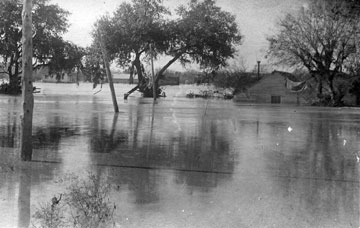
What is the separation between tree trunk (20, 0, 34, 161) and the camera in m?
6.37

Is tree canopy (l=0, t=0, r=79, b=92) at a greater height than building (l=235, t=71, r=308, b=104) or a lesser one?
greater

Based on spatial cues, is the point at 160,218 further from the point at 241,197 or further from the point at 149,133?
the point at 149,133

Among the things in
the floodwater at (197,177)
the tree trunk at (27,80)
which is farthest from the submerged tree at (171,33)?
the tree trunk at (27,80)

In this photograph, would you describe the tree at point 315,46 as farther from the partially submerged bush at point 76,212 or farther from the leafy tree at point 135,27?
the partially submerged bush at point 76,212

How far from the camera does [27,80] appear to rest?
21.0ft

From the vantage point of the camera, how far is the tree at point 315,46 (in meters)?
32.9

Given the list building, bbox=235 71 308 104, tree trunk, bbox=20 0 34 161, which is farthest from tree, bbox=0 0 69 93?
tree trunk, bbox=20 0 34 161

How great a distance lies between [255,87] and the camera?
42875 millimetres

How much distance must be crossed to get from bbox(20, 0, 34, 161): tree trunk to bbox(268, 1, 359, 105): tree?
27788 mm

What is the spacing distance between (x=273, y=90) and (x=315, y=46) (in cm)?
866

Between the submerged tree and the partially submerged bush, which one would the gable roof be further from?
the partially submerged bush

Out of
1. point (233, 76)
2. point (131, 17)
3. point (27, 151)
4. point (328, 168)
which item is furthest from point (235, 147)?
point (233, 76)

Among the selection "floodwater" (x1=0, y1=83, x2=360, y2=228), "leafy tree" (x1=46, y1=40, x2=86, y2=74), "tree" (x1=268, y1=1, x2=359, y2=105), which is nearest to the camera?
"floodwater" (x1=0, y1=83, x2=360, y2=228)

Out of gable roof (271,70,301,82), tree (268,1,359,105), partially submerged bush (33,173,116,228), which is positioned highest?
tree (268,1,359,105)
